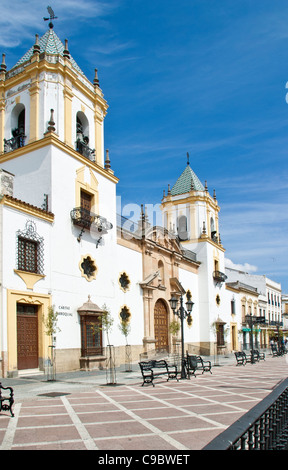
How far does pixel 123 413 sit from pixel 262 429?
19.2ft

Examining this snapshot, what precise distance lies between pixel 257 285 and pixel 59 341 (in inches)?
1757

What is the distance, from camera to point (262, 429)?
3.76 meters

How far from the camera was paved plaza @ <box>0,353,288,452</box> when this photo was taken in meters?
6.62

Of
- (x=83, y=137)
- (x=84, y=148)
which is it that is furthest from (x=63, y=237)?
(x=83, y=137)

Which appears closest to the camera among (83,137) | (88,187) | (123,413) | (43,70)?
(123,413)

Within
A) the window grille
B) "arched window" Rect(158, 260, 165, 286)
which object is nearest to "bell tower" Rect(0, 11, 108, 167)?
the window grille

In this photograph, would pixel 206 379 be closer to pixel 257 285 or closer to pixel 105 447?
pixel 105 447

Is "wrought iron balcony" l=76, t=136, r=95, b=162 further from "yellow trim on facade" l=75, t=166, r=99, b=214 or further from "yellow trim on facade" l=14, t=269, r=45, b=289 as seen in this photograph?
"yellow trim on facade" l=14, t=269, r=45, b=289

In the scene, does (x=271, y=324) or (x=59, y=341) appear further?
(x=271, y=324)

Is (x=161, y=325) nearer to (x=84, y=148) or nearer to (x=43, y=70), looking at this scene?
(x=84, y=148)

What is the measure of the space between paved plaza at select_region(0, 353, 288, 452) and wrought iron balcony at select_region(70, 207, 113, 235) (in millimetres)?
7418

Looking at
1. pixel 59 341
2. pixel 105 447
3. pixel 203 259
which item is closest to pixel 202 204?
pixel 203 259
